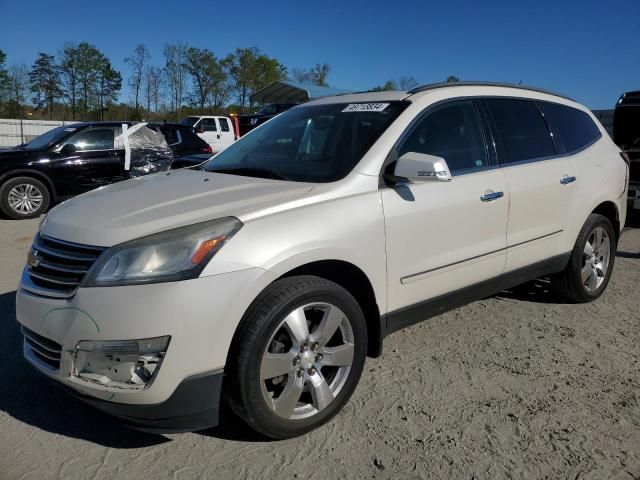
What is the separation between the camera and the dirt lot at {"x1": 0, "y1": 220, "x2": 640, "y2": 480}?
243cm

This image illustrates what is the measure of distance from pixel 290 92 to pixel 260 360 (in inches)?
1546

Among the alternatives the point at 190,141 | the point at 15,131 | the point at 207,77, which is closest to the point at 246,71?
the point at 207,77

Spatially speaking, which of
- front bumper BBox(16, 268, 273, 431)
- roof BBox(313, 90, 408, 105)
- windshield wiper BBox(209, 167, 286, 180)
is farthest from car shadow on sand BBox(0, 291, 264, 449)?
roof BBox(313, 90, 408, 105)

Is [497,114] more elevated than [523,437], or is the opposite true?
[497,114]

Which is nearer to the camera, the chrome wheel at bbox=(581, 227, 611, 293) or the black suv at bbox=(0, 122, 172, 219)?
the chrome wheel at bbox=(581, 227, 611, 293)

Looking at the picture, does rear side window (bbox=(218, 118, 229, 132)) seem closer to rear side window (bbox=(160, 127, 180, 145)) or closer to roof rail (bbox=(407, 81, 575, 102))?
rear side window (bbox=(160, 127, 180, 145))

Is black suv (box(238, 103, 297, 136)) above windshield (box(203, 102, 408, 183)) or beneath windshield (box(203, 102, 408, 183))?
above

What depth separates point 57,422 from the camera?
2799 millimetres

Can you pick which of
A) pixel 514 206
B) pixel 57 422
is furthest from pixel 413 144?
pixel 57 422

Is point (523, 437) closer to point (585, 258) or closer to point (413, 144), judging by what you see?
point (413, 144)

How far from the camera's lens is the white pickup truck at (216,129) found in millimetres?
20562

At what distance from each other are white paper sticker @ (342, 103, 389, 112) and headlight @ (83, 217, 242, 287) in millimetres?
1540

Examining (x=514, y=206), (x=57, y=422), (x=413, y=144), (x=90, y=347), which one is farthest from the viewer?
(x=514, y=206)

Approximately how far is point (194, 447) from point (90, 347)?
75 cm
